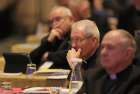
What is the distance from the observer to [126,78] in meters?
4.52

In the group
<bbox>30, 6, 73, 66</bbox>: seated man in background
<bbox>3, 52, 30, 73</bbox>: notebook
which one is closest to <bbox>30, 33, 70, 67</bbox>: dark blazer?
<bbox>30, 6, 73, 66</bbox>: seated man in background

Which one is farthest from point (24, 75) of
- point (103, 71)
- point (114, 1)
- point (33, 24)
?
point (33, 24)

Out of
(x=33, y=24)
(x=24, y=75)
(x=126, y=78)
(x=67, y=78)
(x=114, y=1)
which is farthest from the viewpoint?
(x=33, y=24)

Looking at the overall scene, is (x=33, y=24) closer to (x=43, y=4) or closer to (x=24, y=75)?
(x=43, y=4)

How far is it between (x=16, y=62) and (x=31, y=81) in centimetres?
62

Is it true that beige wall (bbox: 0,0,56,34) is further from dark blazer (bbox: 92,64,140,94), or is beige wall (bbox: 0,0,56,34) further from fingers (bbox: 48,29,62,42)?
dark blazer (bbox: 92,64,140,94)

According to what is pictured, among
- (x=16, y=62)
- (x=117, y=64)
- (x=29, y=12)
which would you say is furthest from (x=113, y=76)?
(x=29, y=12)

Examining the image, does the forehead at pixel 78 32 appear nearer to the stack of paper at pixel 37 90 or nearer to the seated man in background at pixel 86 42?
the seated man in background at pixel 86 42

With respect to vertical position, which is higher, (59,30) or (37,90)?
(59,30)

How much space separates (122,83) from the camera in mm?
4523

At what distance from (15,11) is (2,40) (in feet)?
2.43

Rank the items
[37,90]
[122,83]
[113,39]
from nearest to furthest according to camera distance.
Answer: [122,83] < [113,39] < [37,90]

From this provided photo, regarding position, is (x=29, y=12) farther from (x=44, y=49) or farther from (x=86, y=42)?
(x=86, y=42)

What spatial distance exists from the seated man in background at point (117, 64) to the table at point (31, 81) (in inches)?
24.2
